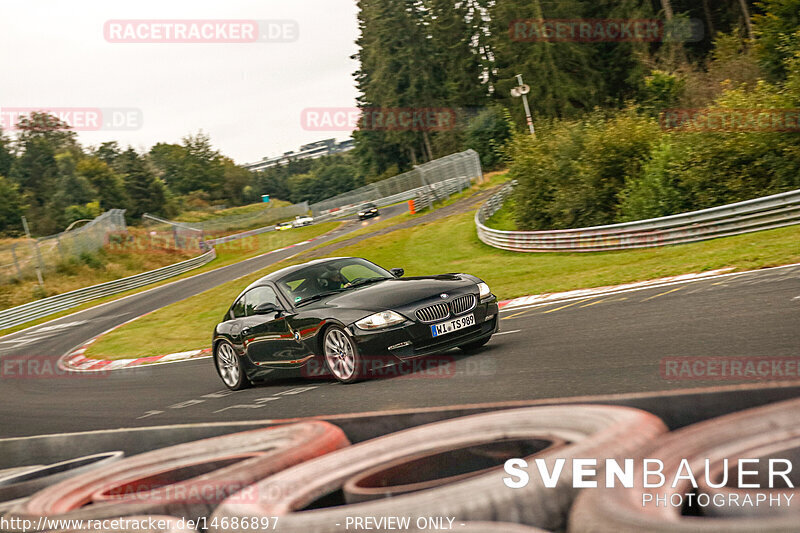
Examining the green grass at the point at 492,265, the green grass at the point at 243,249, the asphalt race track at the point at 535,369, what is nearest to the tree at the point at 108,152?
the green grass at the point at 243,249

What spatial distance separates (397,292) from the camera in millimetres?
8766

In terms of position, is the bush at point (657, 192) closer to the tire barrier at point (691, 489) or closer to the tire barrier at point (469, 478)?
the tire barrier at point (469, 478)

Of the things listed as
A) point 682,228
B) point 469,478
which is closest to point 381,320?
point 469,478

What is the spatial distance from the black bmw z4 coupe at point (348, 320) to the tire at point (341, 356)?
1 cm

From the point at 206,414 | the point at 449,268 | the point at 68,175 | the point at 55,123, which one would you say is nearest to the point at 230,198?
the point at 55,123

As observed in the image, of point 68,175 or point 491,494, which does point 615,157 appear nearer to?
point 491,494

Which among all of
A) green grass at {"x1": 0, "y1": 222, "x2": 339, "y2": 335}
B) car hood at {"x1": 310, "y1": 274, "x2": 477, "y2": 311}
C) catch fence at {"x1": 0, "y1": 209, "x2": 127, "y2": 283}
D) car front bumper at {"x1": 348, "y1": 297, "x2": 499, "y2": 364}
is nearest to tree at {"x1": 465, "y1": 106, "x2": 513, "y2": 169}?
green grass at {"x1": 0, "y1": 222, "x2": 339, "y2": 335}

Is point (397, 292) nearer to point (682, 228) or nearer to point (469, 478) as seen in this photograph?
point (469, 478)

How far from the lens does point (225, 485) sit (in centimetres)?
447

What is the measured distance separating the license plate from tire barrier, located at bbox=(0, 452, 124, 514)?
347 centimetres

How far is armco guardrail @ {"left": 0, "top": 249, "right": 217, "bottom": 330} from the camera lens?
37.2 meters
